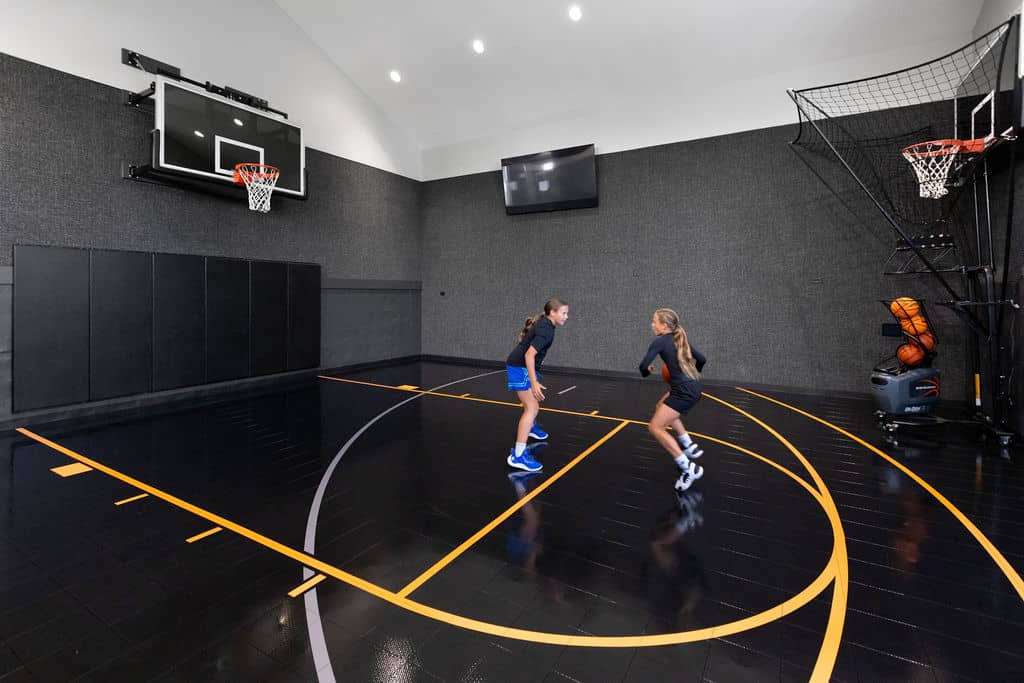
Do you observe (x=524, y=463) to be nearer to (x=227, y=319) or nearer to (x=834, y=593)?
(x=834, y=593)

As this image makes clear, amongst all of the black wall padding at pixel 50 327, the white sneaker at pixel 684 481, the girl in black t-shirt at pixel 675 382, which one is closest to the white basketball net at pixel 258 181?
the black wall padding at pixel 50 327

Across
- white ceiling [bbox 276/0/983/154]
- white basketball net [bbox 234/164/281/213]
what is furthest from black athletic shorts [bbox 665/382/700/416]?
white basketball net [bbox 234/164/281/213]

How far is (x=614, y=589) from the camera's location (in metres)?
2.22

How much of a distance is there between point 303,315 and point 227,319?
1180mm

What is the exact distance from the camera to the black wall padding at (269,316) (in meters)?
6.94

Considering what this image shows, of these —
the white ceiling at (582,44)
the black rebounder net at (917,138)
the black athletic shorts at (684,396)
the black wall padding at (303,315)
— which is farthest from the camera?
the black wall padding at (303,315)

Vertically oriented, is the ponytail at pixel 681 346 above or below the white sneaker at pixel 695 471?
above

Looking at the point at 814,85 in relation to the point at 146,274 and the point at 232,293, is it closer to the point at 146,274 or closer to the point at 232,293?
the point at 232,293

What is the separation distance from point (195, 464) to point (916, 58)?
29.3 ft

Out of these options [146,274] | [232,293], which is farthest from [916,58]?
[146,274]

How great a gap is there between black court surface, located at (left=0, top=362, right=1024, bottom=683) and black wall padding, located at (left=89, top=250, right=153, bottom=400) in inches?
42.6

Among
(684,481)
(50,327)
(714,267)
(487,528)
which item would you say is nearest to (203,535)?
(487,528)

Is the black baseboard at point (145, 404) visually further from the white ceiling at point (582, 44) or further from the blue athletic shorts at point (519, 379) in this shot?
the white ceiling at point (582, 44)

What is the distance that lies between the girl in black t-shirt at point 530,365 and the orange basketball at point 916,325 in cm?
351
